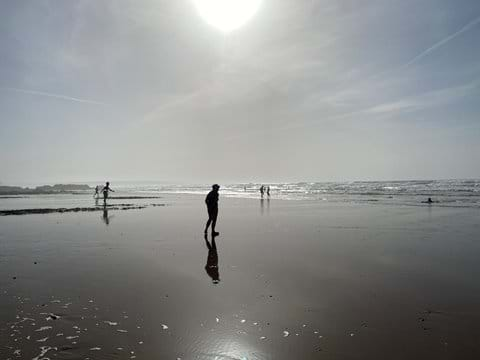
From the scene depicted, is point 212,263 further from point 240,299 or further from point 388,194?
point 388,194

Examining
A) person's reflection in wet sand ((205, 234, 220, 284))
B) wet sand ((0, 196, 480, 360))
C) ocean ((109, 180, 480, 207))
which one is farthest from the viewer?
ocean ((109, 180, 480, 207))

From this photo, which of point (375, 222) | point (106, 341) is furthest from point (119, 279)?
point (375, 222)

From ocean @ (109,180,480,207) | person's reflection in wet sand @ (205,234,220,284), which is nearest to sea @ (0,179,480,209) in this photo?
ocean @ (109,180,480,207)

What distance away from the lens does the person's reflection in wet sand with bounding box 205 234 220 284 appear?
31.1ft

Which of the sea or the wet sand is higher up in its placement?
the sea

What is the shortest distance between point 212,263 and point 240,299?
350cm

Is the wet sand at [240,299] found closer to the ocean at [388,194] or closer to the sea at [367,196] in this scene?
the sea at [367,196]

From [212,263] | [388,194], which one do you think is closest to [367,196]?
[388,194]

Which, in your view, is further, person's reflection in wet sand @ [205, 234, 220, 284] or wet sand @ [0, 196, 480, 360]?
person's reflection in wet sand @ [205, 234, 220, 284]

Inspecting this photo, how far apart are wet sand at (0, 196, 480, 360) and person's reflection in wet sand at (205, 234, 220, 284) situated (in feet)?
0.24

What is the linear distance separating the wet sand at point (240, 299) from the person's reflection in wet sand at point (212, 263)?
72 millimetres

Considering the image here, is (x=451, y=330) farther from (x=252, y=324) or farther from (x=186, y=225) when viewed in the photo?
(x=186, y=225)

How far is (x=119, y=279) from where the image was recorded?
922 centimetres

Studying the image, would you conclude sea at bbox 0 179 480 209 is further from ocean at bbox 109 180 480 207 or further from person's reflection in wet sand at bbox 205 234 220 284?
person's reflection in wet sand at bbox 205 234 220 284
